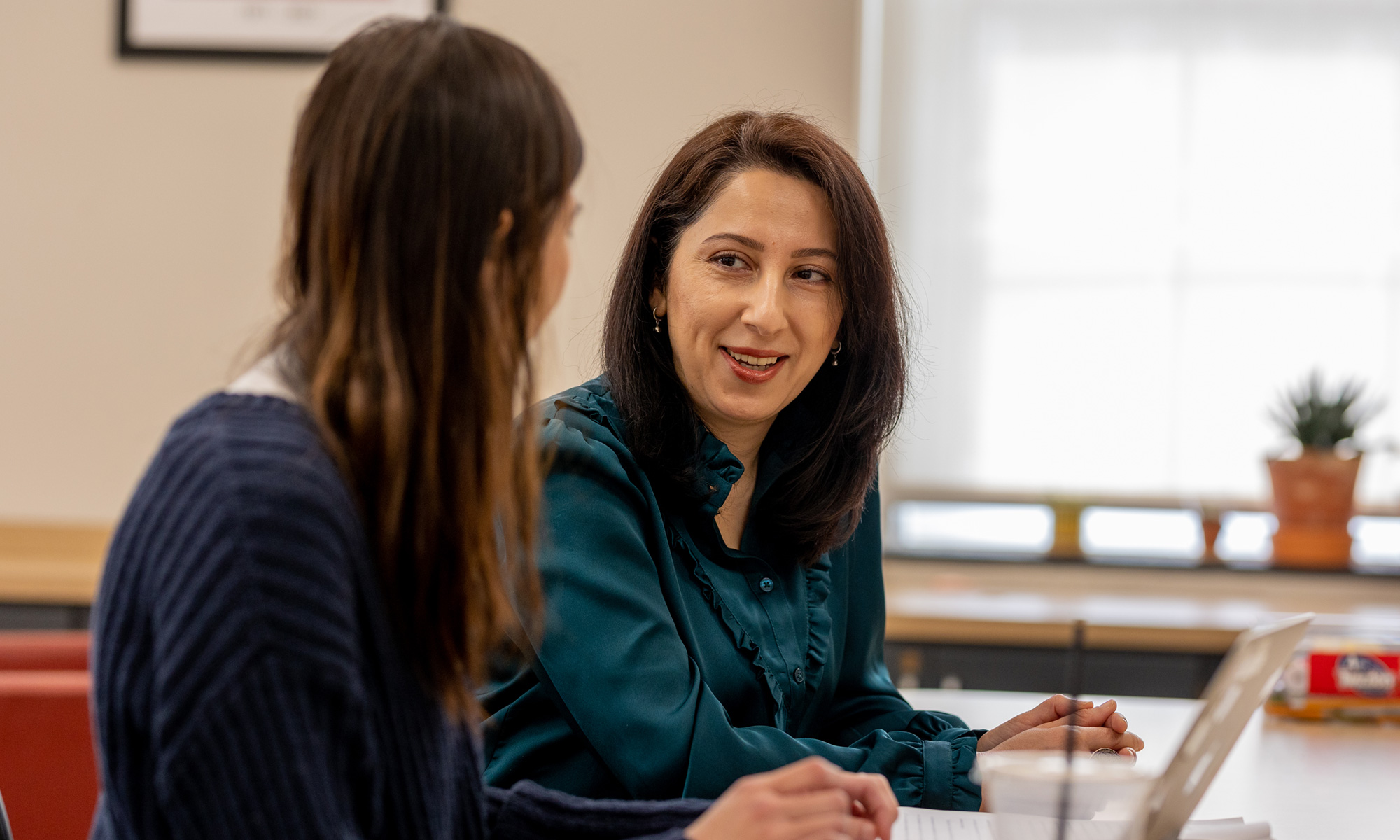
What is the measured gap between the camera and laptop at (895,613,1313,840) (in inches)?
29.2

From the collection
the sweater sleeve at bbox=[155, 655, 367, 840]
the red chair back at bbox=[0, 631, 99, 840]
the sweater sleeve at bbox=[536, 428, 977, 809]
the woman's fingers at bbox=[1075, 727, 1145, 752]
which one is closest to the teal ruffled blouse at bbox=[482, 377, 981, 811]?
the sweater sleeve at bbox=[536, 428, 977, 809]

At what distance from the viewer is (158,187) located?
9.36 feet

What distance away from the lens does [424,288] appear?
2.36ft

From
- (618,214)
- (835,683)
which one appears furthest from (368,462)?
(618,214)

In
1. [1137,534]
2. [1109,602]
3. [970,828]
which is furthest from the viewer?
[1137,534]

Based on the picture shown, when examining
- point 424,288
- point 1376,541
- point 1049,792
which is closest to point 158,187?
point 424,288

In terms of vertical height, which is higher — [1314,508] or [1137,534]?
[1314,508]

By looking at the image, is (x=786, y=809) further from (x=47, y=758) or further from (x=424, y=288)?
(x=47, y=758)

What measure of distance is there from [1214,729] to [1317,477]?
2223 millimetres

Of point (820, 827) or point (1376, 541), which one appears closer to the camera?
point (820, 827)

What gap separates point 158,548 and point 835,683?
911 mm

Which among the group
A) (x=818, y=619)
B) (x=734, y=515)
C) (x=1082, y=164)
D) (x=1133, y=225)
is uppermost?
(x=1082, y=164)

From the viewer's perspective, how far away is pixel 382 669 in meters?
0.71

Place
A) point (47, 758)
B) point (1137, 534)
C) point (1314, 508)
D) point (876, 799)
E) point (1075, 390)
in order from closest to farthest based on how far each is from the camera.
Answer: point (876, 799) < point (47, 758) < point (1314, 508) < point (1075, 390) < point (1137, 534)
